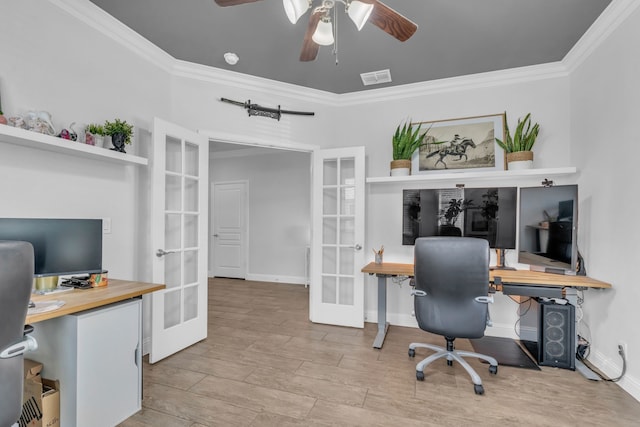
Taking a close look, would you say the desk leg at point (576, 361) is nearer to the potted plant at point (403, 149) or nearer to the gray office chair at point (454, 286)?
the gray office chair at point (454, 286)

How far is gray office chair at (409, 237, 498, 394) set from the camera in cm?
215

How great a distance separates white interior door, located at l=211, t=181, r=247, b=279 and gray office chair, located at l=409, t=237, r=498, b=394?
14.8 ft

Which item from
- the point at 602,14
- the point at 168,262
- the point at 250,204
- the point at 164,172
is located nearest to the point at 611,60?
the point at 602,14

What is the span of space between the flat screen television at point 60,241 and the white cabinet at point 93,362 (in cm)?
35

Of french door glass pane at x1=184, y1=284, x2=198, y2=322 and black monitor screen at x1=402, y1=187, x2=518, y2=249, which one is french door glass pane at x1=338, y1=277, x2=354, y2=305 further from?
french door glass pane at x1=184, y1=284, x2=198, y2=322

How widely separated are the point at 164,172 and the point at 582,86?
391 centimetres

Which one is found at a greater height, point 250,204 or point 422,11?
point 422,11

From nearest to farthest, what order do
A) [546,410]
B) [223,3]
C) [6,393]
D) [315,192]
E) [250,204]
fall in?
1. [6,393]
2. [223,3]
3. [546,410]
4. [315,192]
5. [250,204]

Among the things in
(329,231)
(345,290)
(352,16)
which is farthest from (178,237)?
(352,16)

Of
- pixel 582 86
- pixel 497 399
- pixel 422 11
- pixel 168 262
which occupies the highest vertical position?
pixel 422 11

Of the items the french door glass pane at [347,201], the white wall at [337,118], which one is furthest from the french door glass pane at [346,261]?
the french door glass pane at [347,201]

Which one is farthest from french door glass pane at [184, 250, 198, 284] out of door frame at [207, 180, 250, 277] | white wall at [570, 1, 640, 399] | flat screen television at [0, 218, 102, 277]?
white wall at [570, 1, 640, 399]

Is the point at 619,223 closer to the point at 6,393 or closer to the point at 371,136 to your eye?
the point at 371,136

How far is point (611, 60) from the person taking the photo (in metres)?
2.35
